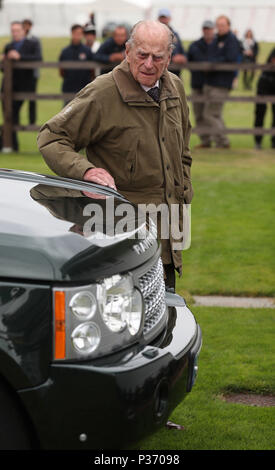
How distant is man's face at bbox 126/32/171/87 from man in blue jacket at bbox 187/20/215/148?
1048 centimetres

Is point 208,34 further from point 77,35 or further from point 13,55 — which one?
point 13,55

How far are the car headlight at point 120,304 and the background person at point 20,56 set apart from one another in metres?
11.8

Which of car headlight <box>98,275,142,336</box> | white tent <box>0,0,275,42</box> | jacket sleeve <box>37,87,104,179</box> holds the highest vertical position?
jacket sleeve <box>37,87,104,179</box>

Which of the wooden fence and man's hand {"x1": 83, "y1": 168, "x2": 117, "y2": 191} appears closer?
man's hand {"x1": 83, "y1": 168, "x2": 117, "y2": 191}

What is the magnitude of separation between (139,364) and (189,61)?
12925 mm

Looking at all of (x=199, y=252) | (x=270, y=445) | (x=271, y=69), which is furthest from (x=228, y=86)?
(x=270, y=445)

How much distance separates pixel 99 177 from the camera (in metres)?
3.97

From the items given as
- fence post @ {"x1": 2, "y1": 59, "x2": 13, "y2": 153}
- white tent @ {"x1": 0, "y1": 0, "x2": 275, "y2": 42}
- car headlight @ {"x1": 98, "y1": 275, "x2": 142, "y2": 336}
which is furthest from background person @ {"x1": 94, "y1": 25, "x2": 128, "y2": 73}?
white tent @ {"x1": 0, "y1": 0, "x2": 275, "y2": 42}

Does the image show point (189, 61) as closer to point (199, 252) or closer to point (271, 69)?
point (271, 69)

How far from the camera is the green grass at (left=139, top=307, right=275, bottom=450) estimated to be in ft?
13.2

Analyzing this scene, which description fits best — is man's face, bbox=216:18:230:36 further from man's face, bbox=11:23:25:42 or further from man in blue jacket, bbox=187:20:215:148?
man's face, bbox=11:23:25:42

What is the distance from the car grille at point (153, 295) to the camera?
3230 mm

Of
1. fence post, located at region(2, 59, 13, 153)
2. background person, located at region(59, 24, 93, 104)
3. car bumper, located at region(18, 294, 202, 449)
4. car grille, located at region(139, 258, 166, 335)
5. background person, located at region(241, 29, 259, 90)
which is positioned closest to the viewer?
car bumper, located at region(18, 294, 202, 449)
